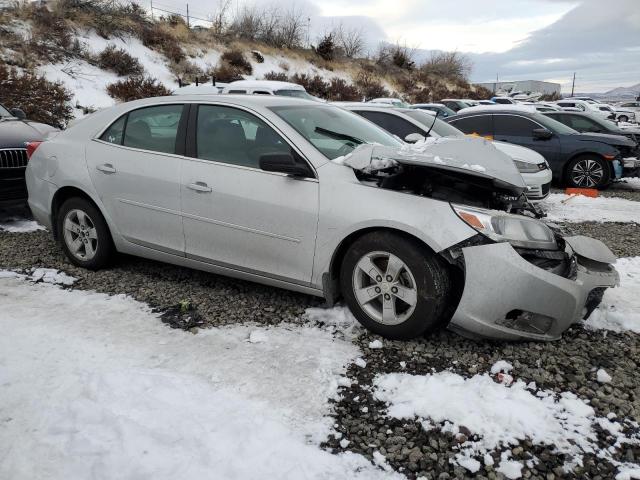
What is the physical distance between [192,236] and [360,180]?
1.36 meters

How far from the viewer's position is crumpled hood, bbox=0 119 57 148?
5.96 m

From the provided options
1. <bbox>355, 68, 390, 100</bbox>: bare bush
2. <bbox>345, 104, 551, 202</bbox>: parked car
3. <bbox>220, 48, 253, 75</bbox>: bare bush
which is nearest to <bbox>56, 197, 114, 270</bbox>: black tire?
<bbox>345, 104, 551, 202</bbox>: parked car

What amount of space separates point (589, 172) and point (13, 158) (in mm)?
8995

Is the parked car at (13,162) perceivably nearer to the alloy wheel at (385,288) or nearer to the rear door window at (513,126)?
the alloy wheel at (385,288)

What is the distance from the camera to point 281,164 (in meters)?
3.30

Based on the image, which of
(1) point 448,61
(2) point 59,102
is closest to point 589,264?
(2) point 59,102

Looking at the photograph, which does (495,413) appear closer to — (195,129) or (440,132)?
(195,129)

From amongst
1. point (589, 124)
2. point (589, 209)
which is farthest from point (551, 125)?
point (589, 209)

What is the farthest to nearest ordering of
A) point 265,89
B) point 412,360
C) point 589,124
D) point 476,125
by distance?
point 265,89 → point 589,124 → point 476,125 → point 412,360

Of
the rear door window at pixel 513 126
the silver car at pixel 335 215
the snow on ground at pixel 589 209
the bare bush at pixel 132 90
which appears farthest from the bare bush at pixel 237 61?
the silver car at pixel 335 215

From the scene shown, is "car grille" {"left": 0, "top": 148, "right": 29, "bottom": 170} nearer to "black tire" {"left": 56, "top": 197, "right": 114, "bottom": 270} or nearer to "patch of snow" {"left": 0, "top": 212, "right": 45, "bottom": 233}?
"patch of snow" {"left": 0, "top": 212, "right": 45, "bottom": 233}

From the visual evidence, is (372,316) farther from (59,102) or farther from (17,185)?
(59,102)

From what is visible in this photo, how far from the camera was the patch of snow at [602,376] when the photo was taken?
9.31 feet

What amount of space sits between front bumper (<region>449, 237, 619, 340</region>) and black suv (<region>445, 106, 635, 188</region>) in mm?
6902
